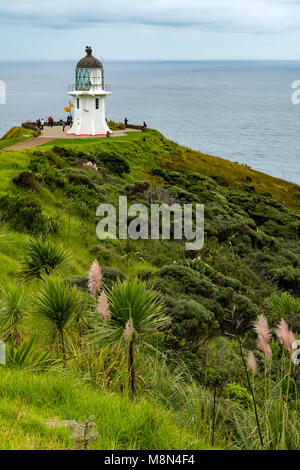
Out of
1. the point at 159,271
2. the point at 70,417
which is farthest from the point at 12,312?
the point at 159,271

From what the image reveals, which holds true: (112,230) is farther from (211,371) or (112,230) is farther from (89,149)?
(89,149)

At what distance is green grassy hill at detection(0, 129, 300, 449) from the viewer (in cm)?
557

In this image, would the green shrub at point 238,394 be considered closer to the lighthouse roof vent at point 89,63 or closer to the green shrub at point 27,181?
the green shrub at point 27,181

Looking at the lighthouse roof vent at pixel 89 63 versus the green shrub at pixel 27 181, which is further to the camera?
the lighthouse roof vent at pixel 89 63

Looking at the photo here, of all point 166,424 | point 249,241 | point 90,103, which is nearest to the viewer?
point 166,424

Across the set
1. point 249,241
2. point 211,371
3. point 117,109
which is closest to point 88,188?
point 249,241

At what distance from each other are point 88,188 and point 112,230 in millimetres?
4249

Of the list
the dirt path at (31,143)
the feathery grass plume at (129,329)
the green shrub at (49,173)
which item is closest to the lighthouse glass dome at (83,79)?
the dirt path at (31,143)

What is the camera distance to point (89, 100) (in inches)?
1959

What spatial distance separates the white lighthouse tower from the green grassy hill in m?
3.97

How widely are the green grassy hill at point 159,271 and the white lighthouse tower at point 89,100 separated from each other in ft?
13.0

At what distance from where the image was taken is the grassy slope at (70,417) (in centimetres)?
486

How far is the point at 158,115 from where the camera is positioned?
144 meters

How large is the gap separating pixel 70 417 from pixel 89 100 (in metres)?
47.3
